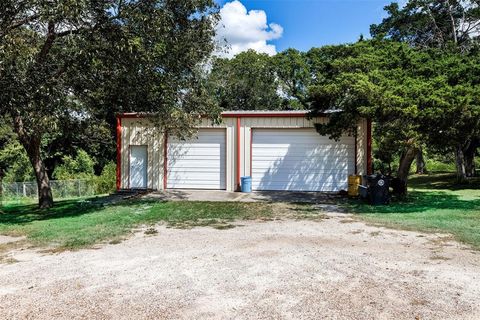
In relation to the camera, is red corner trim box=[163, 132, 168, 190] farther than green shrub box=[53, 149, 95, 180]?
No

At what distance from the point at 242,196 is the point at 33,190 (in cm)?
1026

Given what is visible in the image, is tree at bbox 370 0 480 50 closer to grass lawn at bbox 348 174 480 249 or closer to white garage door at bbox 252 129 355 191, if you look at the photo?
white garage door at bbox 252 129 355 191

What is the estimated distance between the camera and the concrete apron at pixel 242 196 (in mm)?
13867

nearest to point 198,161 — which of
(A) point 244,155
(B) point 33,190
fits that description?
(A) point 244,155

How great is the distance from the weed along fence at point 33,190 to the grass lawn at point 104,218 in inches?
206

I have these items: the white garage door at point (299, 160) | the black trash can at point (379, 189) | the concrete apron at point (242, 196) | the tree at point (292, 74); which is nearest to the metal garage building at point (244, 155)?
the white garage door at point (299, 160)

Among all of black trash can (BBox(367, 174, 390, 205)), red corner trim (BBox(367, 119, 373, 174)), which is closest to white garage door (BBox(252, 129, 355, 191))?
red corner trim (BBox(367, 119, 373, 174))

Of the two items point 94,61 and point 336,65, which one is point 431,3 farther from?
point 94,61

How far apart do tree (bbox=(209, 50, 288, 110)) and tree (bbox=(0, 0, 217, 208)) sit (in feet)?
62.9

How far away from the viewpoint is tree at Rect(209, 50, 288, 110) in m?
32.0

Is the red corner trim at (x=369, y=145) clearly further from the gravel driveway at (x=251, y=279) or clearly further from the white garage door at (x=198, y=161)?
the gravel driveway at (x=251, y=279)

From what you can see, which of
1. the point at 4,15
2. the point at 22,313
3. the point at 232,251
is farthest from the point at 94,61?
the point at 22,313

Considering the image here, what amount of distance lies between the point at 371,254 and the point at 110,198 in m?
10.6

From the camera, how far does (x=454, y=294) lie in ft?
14.8
